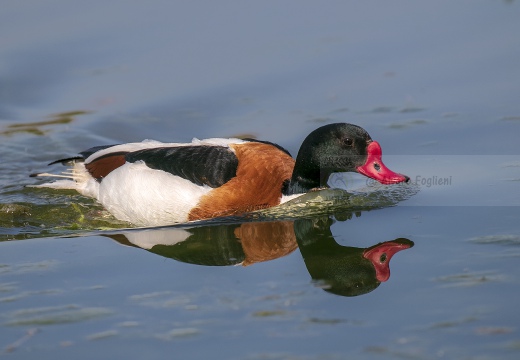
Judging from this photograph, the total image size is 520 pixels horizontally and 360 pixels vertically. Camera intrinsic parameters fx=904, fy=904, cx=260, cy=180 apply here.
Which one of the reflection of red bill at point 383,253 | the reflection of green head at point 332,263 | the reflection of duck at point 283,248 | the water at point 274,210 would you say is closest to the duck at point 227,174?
the water at point 274,210

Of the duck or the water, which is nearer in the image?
the water

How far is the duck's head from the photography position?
26.3 ft

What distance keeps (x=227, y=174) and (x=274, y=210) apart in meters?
0.55

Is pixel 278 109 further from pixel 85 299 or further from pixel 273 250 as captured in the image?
pixel 85 299

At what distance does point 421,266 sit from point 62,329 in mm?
2582

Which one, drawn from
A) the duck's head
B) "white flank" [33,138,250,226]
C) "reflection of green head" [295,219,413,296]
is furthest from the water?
the duck's head

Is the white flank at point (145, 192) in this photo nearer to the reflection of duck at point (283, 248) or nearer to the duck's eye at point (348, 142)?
the reflection of duck at point (283, 248)

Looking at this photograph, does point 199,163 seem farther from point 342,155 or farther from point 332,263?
point 332,263

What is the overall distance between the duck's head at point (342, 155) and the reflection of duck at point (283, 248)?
1.65 feet

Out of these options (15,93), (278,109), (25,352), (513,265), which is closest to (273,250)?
(513,265)

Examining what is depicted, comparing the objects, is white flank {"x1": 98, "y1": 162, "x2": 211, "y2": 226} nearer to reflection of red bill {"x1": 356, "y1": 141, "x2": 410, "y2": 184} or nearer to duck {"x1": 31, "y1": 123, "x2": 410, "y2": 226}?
duck {"x1": 31, "y1": 123, "x2": 410, "y2": 226}

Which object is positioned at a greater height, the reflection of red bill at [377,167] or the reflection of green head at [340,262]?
the reflection of red bill at [377,167]

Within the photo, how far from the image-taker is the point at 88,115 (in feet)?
36.3

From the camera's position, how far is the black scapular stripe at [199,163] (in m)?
8.37
